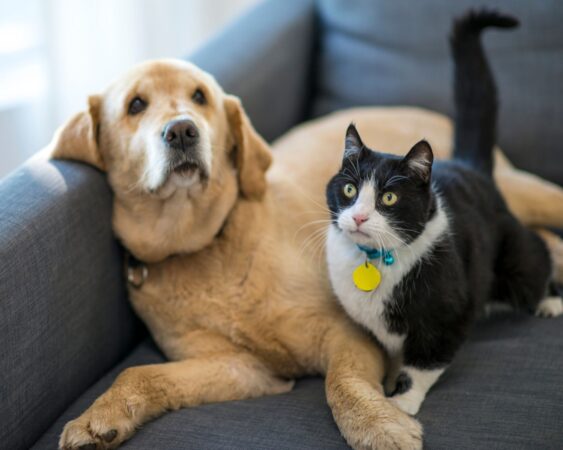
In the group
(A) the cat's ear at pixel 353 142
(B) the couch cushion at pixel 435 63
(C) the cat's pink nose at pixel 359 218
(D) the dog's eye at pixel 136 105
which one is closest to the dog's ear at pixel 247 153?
(D) the dog's eye at pixel 136 105

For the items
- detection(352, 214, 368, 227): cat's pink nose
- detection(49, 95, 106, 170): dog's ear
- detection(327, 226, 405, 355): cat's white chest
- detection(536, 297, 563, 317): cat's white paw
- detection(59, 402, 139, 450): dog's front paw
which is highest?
detection(352, 214, 368, 227): cat's pink nose

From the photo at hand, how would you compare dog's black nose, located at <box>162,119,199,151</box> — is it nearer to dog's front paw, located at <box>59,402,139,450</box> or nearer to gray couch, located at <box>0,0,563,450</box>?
gray couch, located at <box>0,0,563,450</box>

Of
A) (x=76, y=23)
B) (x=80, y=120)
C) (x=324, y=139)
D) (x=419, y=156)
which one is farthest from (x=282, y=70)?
(x=419, y=156)

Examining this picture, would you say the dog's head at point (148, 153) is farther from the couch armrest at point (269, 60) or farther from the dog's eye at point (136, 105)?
the couch armrest at point (269, 60)

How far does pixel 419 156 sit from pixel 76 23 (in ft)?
5.49

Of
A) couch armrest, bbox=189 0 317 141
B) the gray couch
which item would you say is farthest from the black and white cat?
couch armrest, bbox=189 0 317 141

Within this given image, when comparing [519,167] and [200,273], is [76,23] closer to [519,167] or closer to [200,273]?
[200,273]

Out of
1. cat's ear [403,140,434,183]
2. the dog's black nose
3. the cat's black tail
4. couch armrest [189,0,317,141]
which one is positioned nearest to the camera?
cat's ear [403,140,434,183]

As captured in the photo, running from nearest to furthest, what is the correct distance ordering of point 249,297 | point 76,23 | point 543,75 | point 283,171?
1. point 249,297
2. point 283,171
3. point 543,75
4. point 76,23

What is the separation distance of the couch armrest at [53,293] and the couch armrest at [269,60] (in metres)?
0.71

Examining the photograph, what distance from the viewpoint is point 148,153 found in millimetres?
1611

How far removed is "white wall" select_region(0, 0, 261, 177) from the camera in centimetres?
232

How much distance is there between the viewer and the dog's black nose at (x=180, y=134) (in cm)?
156

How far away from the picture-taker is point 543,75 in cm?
234
